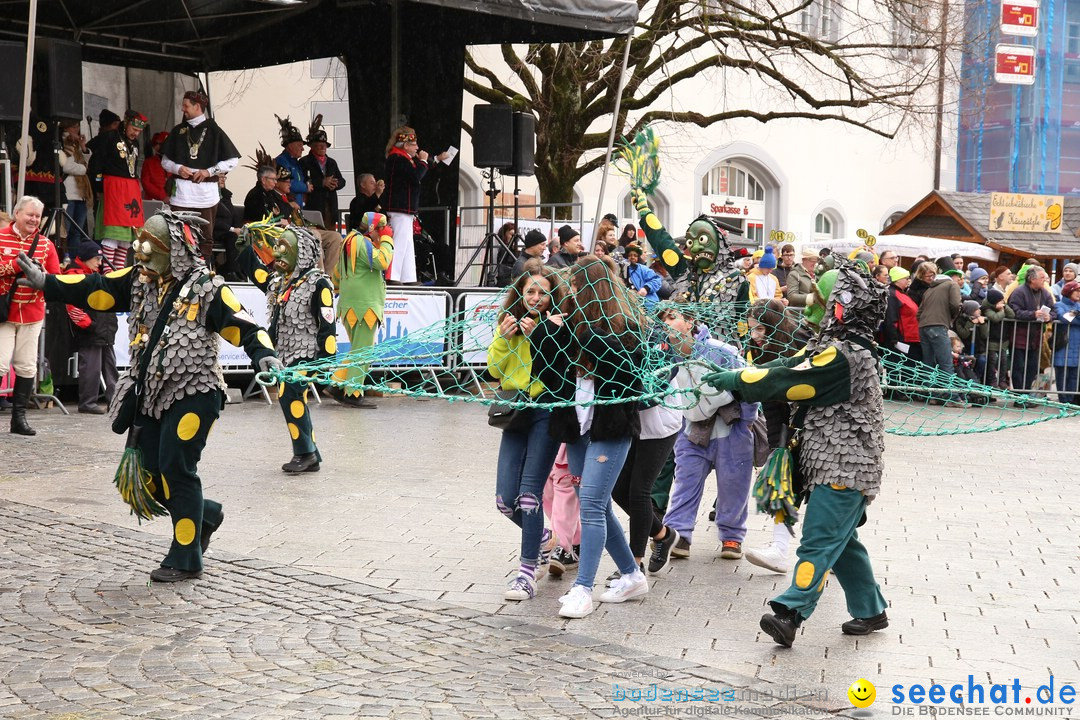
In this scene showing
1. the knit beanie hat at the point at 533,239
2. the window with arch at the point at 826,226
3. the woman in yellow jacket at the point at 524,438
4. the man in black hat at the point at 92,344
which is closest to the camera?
the woman in yellow jacket at the point at 524,438

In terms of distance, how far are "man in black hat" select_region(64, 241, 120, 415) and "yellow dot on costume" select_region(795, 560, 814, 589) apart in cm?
855

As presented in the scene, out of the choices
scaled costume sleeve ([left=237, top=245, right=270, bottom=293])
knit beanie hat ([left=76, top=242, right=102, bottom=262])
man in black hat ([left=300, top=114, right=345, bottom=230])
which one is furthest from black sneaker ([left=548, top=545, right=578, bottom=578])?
man in black hat ([left=300, top=114, right=345, bottom=230])

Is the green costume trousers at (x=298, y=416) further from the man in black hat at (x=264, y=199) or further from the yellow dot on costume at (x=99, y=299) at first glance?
the man in black hat at (x=264, y=199)

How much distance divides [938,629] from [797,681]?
3.58ft

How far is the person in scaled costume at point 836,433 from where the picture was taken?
5422mm

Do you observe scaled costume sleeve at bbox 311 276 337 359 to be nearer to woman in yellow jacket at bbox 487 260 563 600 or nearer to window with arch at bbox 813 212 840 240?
woman in yellow jacket at bbox 487 260 563 600

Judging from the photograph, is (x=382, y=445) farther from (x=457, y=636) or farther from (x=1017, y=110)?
(x=1017, y=110)

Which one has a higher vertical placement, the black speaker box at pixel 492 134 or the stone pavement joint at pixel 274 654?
the black speaker box at pixel 492 134

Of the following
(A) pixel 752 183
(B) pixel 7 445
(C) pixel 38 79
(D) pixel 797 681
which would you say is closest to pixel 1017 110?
(A) pixel 752 183

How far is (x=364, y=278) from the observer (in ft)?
44.3

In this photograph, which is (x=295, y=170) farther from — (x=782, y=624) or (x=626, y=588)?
(x=782, y=624)

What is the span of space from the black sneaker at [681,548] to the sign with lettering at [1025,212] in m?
21.0

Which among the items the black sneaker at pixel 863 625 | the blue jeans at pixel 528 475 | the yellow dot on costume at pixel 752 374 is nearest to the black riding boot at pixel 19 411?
the blue jeans at pixel 528 475

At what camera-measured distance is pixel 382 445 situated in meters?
11.1
